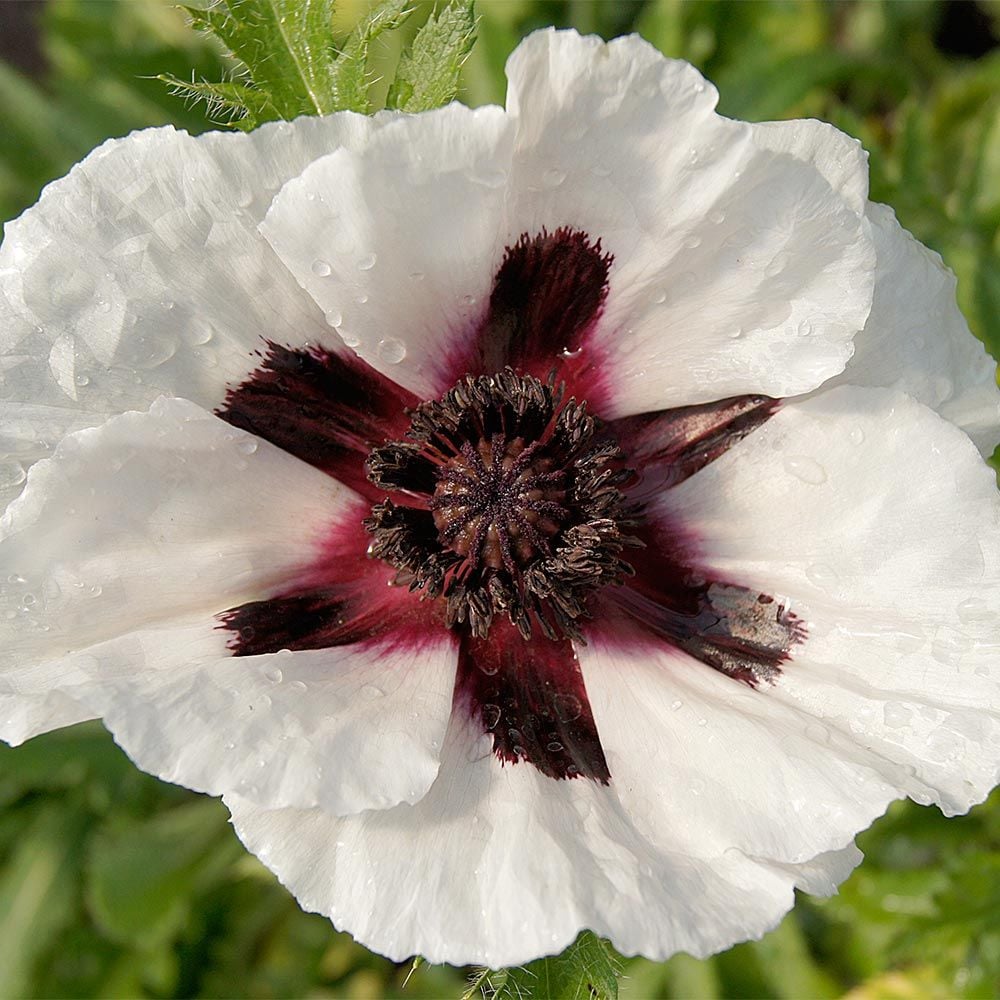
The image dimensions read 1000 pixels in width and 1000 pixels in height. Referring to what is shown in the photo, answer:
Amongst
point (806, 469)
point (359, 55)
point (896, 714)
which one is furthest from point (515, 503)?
point (359, 55)

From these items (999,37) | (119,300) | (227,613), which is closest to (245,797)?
(227,613)

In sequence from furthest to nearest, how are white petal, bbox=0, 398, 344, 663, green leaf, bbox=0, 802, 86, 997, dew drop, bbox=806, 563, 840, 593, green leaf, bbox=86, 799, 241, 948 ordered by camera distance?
green leaf, bbox=0, 802, 86, 997 < green leaf, bbox=86, 799, 241, 948 < dew drop, bbox=806, 563, 840, 593 < white petal, bbox=0, 398, 344, 663

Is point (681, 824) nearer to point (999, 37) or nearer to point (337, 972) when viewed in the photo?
point (337, 972)

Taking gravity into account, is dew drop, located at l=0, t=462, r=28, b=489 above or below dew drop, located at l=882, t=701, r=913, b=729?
above

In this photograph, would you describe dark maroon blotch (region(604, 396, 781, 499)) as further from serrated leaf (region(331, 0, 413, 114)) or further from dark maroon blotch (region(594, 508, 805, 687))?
serrated leaf (region(331, 0, 413, 114))

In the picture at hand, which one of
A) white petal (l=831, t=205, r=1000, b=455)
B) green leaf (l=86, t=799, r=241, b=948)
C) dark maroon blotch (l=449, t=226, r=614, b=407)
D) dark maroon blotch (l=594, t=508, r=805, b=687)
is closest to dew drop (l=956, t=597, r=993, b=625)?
dark maroon blotch (l=594, t=508, r=805, b=687)

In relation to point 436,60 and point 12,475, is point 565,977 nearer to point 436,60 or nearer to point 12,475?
point 12,475

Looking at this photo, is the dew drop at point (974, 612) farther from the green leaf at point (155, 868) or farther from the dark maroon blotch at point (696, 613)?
the green leaf at point (155, 868)
